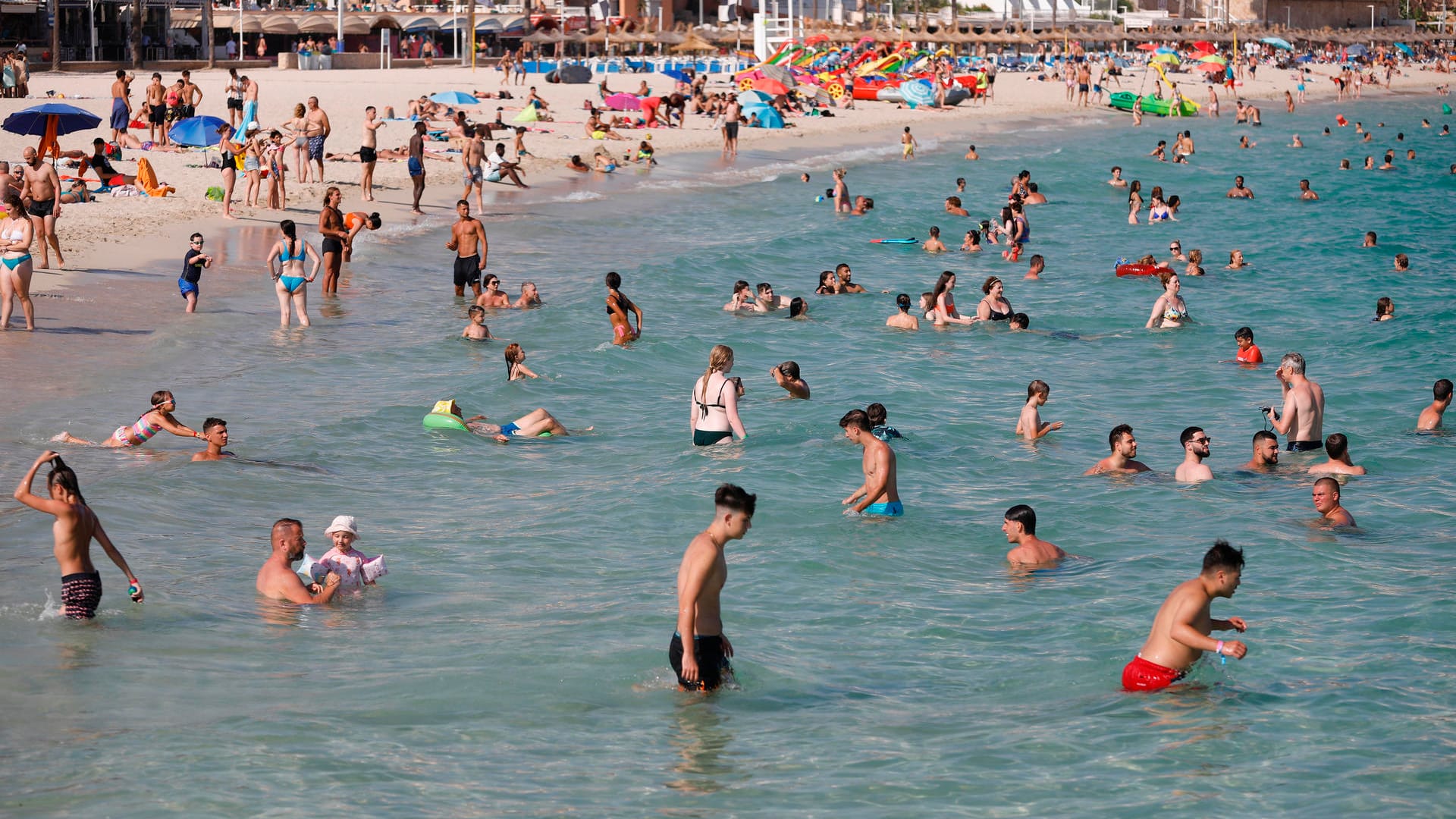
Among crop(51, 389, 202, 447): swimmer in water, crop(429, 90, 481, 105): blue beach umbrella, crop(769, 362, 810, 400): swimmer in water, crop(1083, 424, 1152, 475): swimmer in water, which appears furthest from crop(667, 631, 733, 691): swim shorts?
crop(429, 90, 481, 105): blue beach umbrella

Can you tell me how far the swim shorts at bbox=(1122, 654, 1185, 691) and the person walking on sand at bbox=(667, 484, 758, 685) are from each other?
92.4 inches

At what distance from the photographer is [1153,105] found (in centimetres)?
6194

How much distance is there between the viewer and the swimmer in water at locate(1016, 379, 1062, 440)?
1448 centimetres

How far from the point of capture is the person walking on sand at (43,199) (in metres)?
19.3

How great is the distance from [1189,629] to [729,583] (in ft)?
12.4

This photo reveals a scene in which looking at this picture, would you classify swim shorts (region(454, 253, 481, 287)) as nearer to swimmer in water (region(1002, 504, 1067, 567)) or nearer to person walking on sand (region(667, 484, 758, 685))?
swimmer in water (region(1002, 504, 1067, 567))

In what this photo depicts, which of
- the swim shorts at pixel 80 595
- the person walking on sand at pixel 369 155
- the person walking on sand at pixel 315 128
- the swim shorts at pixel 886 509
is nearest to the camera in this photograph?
the swim shorts at pixel 80 595

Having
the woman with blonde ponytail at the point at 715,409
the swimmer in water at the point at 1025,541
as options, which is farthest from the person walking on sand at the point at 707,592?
the woman with blonde ponytail at the point at 715,409

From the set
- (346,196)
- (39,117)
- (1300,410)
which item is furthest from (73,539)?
(346,196)

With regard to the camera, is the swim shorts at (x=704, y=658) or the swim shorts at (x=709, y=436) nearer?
the swim shorts at (x=704, y=658)

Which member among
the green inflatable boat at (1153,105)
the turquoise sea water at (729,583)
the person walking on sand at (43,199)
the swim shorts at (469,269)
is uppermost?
the green inflatable boat at (1153,105)

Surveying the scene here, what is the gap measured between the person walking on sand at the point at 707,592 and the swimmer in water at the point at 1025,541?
12.0ft

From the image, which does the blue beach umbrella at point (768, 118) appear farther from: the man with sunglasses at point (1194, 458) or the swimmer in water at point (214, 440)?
the swimmer in water at point (214, 440)

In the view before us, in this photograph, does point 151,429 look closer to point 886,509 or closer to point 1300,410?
point 886,509
